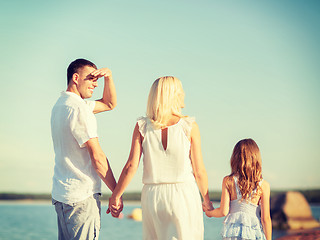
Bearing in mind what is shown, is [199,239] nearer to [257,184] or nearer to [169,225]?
[169,225]

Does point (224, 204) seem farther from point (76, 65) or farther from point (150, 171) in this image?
point (76, 65)

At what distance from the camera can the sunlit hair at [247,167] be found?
12.6 ft

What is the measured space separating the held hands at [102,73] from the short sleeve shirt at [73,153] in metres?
0.38

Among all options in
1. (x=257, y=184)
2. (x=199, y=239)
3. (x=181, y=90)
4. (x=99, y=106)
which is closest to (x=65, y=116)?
(x=99, y=106)

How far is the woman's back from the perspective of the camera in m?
3.56

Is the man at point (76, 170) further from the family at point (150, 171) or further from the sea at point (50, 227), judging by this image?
the sea at point (50, 227)

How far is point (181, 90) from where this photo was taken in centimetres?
372

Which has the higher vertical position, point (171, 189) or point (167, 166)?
point (167, 166)

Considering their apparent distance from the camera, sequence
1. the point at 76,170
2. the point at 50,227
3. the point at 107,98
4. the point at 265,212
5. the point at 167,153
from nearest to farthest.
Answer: the point at 76,170 → the point at 167,153 → the point at 265,212 → the point at 107,98 → the point at 50,227

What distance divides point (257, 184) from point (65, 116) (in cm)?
178

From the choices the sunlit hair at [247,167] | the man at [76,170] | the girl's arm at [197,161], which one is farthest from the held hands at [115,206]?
the sunlit hair at [247,167]

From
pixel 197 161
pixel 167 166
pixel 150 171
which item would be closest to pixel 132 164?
pixel 150 171

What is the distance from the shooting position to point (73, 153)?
353 cm

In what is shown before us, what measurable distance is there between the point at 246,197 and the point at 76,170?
1.53 metres
